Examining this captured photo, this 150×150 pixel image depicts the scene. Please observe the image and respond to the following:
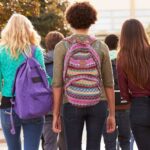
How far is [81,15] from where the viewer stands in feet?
17.1

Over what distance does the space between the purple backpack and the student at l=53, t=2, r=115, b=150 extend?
0.26 m

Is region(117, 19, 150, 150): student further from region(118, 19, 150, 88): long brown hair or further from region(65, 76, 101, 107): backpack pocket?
region(65, 76, 101, 107): backpack pocket

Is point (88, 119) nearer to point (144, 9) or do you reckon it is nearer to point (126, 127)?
point (126, 127)

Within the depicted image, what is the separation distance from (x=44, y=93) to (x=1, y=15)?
1307 cm

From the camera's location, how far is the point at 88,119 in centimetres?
514

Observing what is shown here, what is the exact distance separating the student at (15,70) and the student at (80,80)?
0.36 meters

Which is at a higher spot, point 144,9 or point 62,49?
point 62,49

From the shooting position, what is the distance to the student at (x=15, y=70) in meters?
5.45

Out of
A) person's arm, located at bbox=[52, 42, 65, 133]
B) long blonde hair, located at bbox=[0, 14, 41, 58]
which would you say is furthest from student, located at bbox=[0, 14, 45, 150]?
person's arm, located at bbox=[52, 42, 65, 133]

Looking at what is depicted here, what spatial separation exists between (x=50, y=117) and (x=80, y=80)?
8.47ft

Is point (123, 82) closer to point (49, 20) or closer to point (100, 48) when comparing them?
point (100, 48)

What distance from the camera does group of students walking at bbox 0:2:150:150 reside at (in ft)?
16.7

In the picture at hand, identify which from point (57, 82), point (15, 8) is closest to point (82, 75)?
point (57, 82)

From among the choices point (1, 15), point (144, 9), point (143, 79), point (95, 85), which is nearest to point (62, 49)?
point (95, 85)
